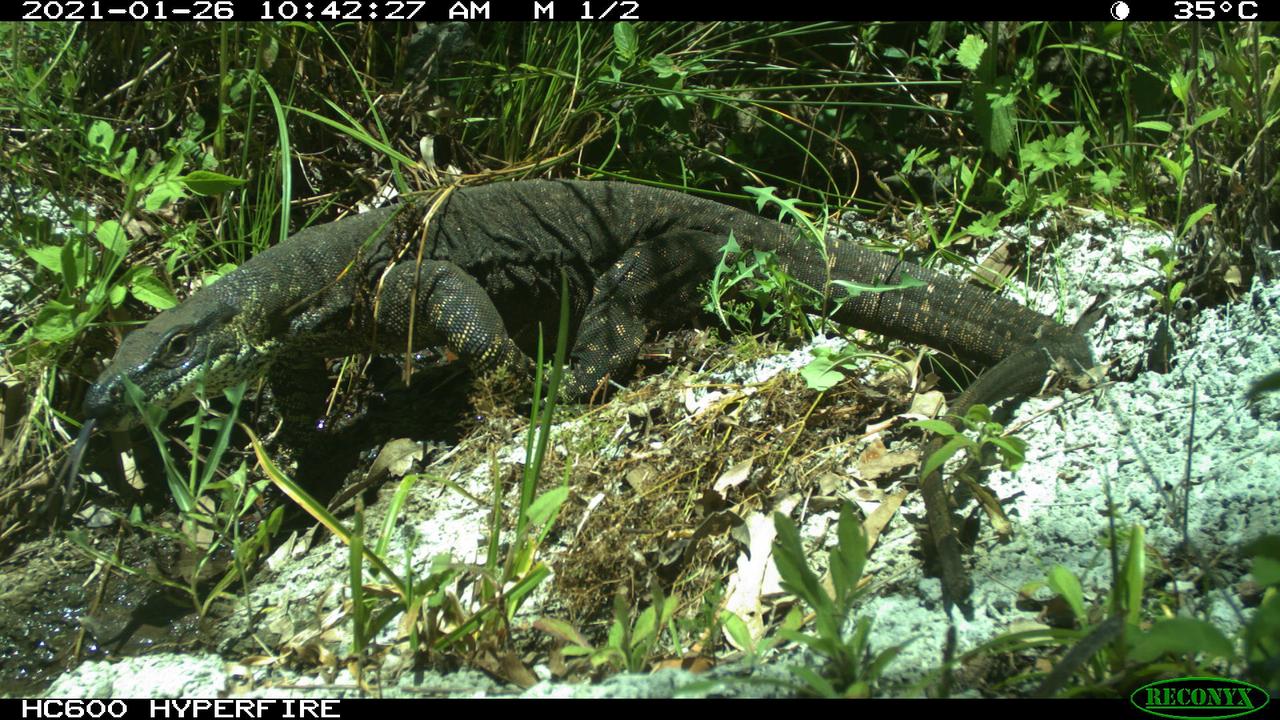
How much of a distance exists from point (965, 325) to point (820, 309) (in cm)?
65

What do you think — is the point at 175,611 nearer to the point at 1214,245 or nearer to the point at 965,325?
the point at 965,325

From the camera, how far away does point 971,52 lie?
15.0 feet

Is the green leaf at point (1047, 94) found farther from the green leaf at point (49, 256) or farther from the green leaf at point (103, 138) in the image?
the green leaf at point (49, 256)

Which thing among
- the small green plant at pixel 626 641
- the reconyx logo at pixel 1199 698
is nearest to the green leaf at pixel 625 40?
the small green plant at pixel 626 641

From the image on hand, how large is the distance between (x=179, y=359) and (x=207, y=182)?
0.96 m

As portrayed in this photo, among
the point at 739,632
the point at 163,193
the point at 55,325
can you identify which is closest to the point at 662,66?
the point at 163,193

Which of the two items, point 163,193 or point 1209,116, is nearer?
point 1209,116

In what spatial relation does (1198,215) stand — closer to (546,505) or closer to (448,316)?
(546,505)

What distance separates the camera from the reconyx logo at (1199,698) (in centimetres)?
181

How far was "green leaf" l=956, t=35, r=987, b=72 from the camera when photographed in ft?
15.0

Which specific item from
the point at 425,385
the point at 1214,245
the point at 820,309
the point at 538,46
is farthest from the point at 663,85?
the point at 1214,245
